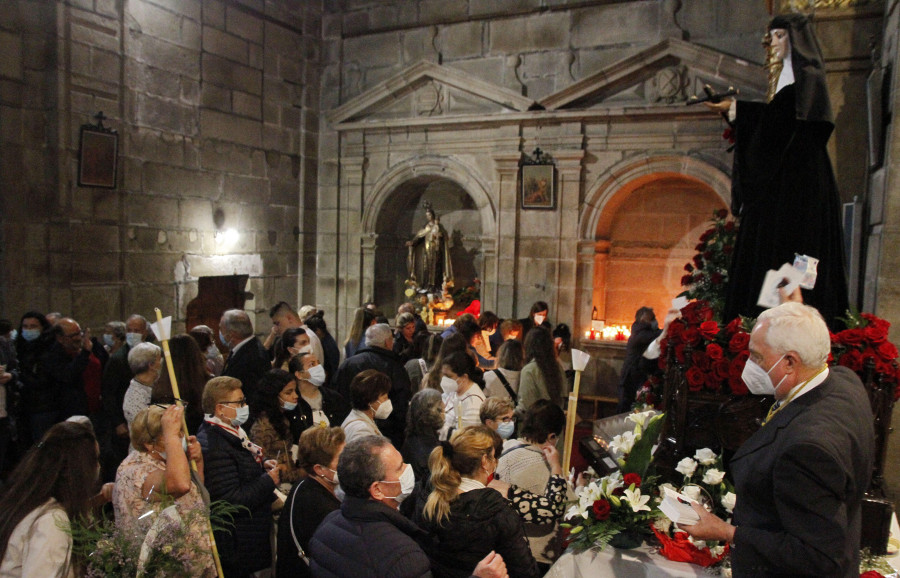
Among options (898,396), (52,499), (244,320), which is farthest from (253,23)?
(898,396)

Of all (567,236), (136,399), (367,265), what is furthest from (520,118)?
(136,399)

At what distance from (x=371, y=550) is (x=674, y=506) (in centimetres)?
105

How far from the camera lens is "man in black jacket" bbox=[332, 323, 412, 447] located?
14.9ft

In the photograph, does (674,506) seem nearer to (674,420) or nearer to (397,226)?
(674,420)

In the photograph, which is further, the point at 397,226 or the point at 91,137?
the point at 397,226

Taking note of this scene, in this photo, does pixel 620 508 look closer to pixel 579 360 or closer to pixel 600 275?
pixel 579 360

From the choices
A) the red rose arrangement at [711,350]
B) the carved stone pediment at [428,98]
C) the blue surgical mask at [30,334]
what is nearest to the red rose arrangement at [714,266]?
the red rose arrangement at [711,350]

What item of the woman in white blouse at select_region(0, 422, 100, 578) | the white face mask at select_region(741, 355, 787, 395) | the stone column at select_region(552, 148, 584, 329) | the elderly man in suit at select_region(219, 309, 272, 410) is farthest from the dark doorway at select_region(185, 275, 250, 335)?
the white face mask at select_region(741, 355, 787, 395)

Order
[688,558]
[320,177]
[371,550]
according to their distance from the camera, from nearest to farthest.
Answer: [371,550], [688,558], [320,177]

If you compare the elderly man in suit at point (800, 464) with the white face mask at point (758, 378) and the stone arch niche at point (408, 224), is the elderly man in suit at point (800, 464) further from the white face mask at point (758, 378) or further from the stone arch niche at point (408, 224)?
the stone arch niche at point (408, 224)

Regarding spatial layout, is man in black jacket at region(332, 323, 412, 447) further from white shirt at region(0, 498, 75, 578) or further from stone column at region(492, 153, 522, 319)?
stone column at region(492, 153, 522, 319)

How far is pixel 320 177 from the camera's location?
1056cm

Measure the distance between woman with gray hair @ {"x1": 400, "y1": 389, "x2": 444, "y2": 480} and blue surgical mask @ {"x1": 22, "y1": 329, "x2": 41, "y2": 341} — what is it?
149 inches

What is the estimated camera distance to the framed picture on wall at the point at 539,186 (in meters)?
8.71
